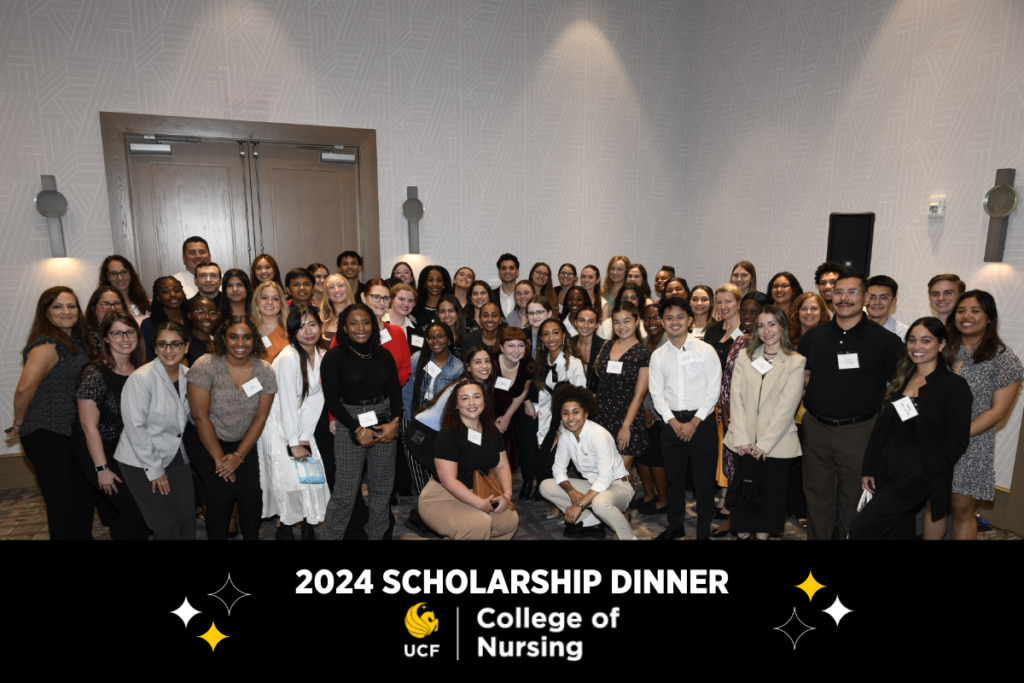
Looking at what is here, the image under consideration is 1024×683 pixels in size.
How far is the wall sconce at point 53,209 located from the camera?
16.0 ft

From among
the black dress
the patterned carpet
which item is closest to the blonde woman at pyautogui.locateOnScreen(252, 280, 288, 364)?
the patterned carpet

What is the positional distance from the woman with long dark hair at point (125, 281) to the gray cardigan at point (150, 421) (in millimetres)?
1698

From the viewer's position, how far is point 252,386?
323 centimetres

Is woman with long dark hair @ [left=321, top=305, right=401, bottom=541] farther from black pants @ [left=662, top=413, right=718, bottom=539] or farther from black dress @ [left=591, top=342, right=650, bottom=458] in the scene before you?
black pants @ [left=662, top=413, right=718, bottom=539]

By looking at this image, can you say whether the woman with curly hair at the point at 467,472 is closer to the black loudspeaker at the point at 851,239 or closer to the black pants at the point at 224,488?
the black pants at the point at 224,488

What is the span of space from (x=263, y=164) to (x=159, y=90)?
1.01 metres

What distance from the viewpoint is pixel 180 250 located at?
559 cm

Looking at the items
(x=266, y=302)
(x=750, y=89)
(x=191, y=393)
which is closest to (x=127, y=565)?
(x=191, y=393)

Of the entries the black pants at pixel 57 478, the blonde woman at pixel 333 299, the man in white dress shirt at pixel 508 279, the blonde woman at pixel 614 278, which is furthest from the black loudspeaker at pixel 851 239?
the black pants at pixel 57 478

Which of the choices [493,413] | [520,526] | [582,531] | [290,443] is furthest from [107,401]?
[582,531]

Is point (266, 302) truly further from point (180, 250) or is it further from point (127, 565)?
point (180, 250)

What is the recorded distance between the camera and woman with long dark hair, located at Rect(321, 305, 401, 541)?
3.46 metres

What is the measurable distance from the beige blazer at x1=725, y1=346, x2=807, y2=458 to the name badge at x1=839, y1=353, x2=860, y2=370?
190 mm

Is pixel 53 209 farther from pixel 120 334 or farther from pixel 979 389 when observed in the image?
pixel 979 389
